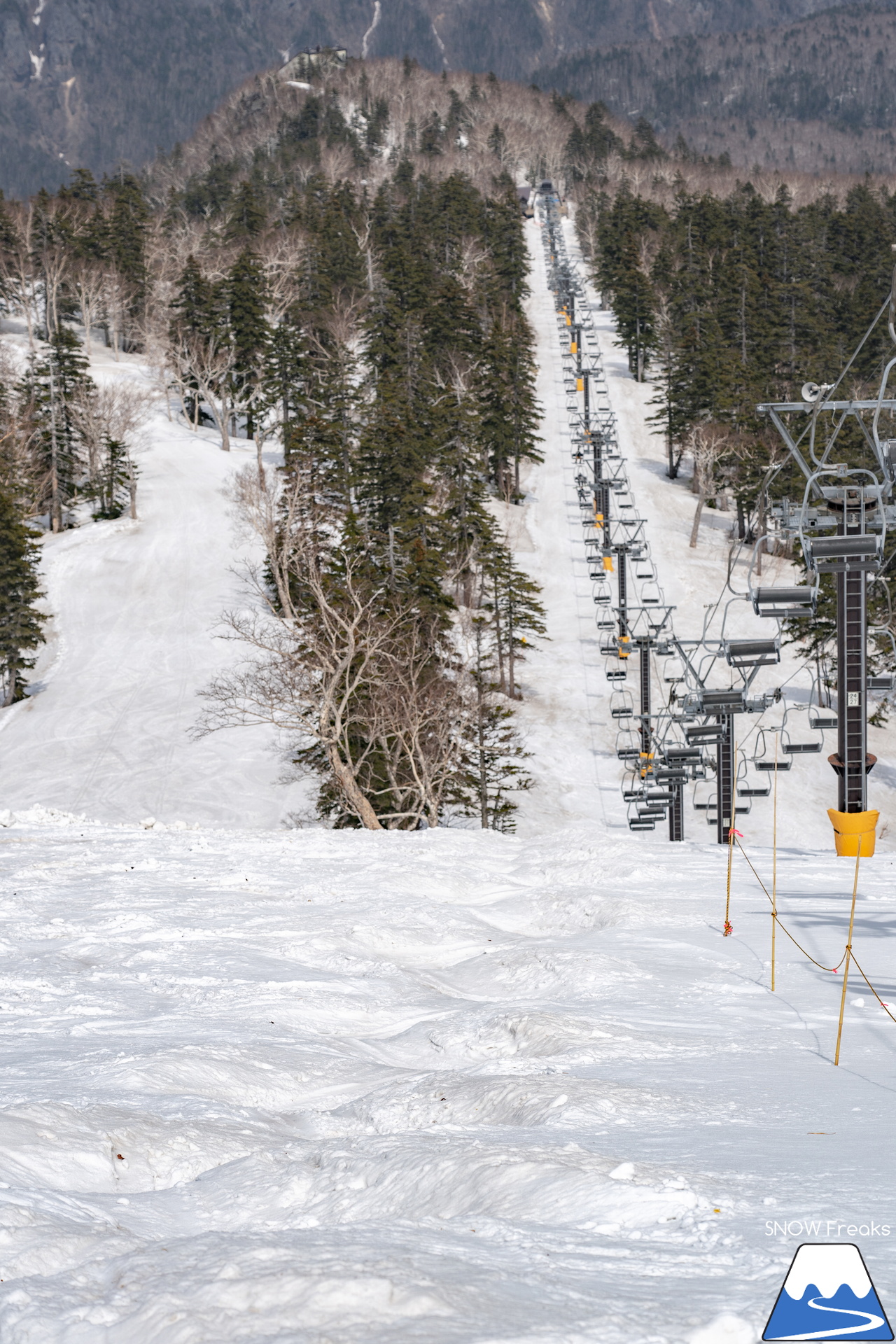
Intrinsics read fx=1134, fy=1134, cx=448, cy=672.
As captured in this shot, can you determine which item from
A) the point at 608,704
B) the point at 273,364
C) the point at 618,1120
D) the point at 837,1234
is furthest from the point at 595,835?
the point at 273,364

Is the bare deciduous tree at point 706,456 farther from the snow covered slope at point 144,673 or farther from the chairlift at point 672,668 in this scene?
the snow covered slope at point 144,673

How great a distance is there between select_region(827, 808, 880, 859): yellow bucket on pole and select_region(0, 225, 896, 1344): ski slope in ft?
1.27

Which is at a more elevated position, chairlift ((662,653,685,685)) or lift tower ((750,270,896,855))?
lift tower ((750,270,896,855))

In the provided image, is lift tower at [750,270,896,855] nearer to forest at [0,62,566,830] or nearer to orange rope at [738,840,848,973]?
orange rope at [738,840,848,973]

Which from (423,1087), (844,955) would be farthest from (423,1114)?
(844,955)

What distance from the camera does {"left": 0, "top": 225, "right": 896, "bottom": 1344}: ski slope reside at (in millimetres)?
3316

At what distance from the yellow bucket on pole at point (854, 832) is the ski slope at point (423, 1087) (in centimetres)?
39

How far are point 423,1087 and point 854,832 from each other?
9136 mm

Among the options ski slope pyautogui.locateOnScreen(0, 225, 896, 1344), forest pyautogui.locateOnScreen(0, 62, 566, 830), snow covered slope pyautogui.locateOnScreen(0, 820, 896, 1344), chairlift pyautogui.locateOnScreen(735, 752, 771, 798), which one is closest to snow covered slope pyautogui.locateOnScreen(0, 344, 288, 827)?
forest pyautogui.locateOnScreen(0, 62, 566, 830)

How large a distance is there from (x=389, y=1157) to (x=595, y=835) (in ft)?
43.3

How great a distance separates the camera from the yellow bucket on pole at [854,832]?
13.6 m

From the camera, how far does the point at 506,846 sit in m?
17.5

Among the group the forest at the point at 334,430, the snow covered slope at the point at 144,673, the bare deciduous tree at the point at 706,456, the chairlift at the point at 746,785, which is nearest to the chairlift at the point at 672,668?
the forest at the point at 334,430

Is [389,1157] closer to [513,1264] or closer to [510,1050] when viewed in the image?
[513,1264]
